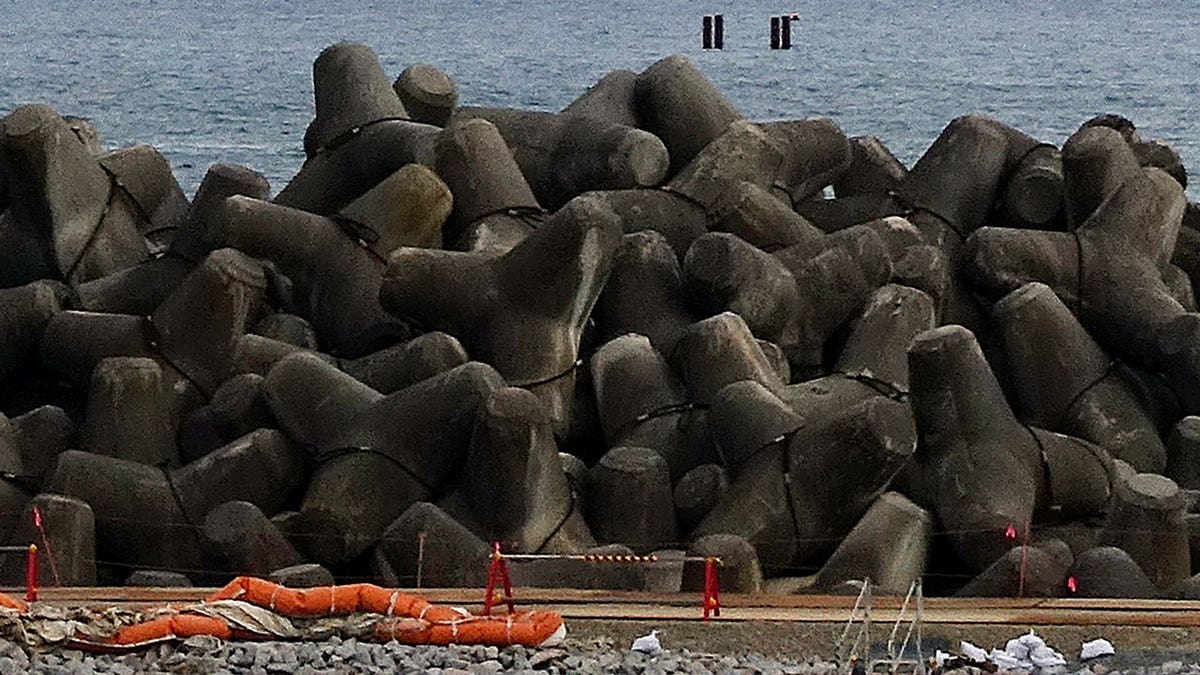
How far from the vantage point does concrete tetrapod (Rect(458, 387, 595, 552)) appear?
31.9 ft

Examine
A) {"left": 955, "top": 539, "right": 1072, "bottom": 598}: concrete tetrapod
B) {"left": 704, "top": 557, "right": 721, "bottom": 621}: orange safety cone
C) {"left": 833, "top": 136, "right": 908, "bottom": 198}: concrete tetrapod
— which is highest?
{"left": 704, "top": 557, "right": 721, "bottom": 621}: orange safety cone

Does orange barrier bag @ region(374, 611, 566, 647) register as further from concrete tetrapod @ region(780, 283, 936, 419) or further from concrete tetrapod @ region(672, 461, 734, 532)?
concrete tetrapod @ region(780, 283, 936, 419)

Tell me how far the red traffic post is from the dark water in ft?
→ 77.9

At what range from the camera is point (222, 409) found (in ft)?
36.0

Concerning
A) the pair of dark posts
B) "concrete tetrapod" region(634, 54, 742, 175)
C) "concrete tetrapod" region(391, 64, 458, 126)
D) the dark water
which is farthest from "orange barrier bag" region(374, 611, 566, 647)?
the pair of dark posts

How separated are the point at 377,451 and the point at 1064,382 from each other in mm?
2852

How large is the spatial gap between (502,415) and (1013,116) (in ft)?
116

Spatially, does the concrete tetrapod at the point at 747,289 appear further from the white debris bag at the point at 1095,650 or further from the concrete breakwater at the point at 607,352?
the white debris bag at the point at 1095,650

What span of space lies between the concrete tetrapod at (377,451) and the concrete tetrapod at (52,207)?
249 centimetres

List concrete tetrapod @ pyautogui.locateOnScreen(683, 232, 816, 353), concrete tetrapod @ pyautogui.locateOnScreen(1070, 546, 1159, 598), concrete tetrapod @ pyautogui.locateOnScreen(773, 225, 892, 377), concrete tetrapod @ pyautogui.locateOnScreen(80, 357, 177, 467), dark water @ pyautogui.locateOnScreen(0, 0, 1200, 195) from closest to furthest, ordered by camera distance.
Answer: concrete tetrapod @ pyautogui.locateOnScreen(1070, 546, 1159, 598) → concrete tetrapod @ pyautogui.locateOnScreen(80, 357, 177, 467) → concrete tetrapod @ pyautogui.locateOnScreen(683, 232, 816, 353) → concrete tetrapod @ pyautogui.locateOnScreen(773, 225, 892, 377) → dark water @ pyautogui.locateOnScreen(0, 0, 1200, 195)

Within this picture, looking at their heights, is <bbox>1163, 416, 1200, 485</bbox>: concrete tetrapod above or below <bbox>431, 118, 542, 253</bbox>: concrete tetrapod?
below

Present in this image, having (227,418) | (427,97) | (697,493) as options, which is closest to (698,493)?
(697,493)

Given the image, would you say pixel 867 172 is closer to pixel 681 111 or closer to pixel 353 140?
pixel 681 111

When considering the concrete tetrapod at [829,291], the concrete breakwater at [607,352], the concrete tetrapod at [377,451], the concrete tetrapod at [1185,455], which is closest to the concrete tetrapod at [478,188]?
the concrete breakwater at [607,352]
